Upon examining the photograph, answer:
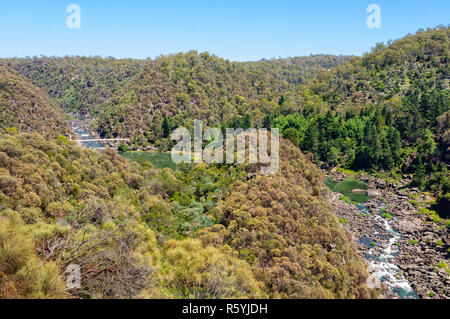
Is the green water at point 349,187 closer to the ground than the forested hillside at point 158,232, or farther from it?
closer to the ground

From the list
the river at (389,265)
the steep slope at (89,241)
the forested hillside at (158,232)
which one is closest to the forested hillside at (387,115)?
the river at (389,265)

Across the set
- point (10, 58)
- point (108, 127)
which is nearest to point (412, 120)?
point (108, 127)

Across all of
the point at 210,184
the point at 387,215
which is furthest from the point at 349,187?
the point at 210,184

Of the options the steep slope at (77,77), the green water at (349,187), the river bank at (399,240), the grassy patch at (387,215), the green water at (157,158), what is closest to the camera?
the river bank at (399,240)

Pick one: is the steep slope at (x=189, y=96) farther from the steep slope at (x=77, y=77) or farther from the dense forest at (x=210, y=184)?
the steep slope at (x=77, y=77)

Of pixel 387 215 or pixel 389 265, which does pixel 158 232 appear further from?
pixel 387 215

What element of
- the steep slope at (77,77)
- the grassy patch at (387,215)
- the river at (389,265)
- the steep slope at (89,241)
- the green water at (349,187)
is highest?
the steep slope at (77,77)
